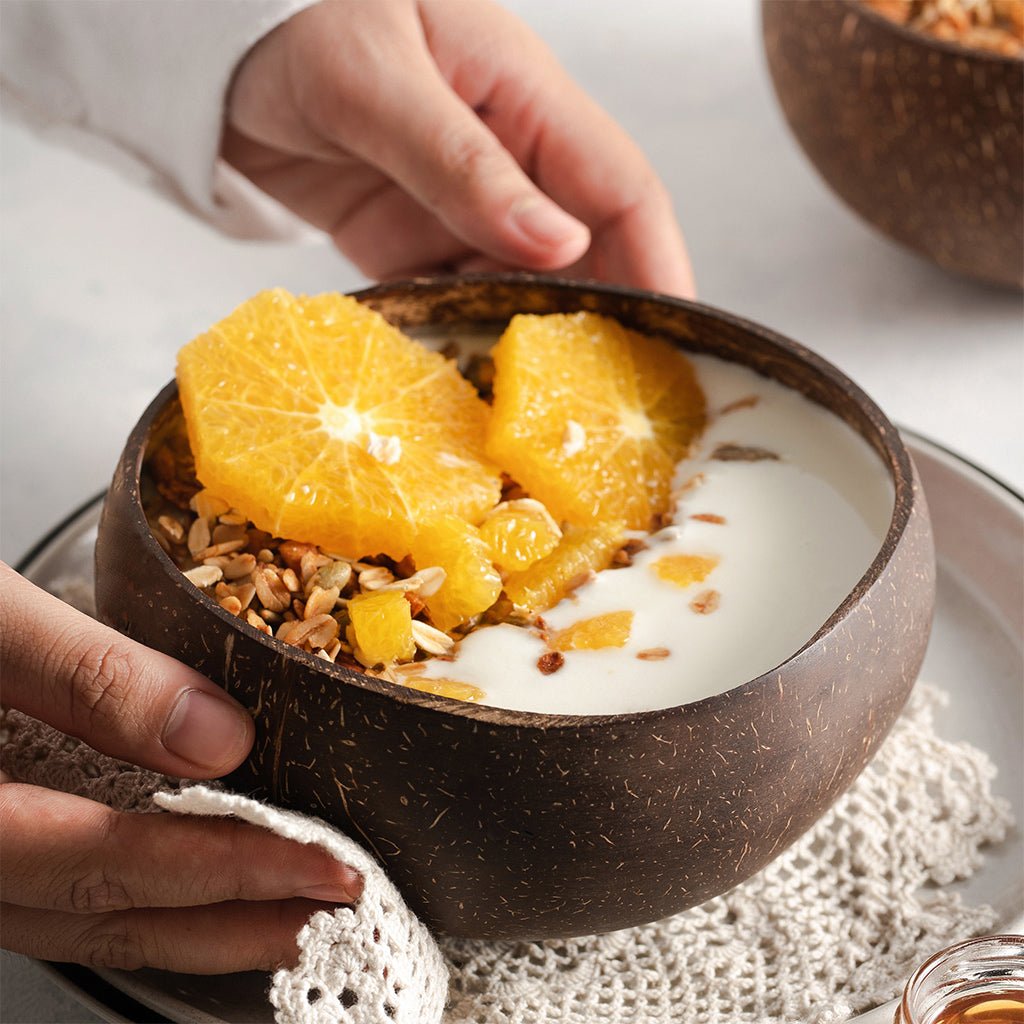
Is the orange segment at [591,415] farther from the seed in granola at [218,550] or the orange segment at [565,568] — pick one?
the seed in granola at [218,550]

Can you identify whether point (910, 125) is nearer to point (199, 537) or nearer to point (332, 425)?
point (332, 425)

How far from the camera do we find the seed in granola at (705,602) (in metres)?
0.92

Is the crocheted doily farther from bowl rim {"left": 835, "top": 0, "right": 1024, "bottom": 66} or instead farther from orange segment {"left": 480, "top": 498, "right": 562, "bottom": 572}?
bowl rim {"left": 835, "top": 0, "right": 1024, "bottom": 66}

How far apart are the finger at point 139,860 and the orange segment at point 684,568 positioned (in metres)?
0.30

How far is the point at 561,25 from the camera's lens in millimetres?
2508

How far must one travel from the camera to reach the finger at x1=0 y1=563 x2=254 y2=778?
2.68ft

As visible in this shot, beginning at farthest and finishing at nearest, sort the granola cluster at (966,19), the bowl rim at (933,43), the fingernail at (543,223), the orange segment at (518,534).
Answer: the granola cluster at (966,19) → the bowl rim at (933,43) → the fingernail at (543,223) → the orange segment at (518,534)

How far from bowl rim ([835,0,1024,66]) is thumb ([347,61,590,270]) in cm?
43

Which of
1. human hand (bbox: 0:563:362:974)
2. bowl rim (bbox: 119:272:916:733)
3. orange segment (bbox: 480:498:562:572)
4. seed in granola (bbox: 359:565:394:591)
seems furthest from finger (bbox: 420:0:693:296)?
human hand (bbox: 0:563:362:974)

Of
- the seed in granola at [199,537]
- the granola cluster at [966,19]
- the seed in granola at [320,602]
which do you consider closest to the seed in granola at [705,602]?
the seed in granola at [320,602]

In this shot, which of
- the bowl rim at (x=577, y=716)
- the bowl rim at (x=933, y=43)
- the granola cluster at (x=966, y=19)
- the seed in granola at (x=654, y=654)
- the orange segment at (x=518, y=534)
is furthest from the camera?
the granola cluster at (x=966, y=19)

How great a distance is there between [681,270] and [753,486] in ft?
1.86

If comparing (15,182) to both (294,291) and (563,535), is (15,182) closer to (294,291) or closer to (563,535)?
(294,291)

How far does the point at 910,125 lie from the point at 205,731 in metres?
1.08
